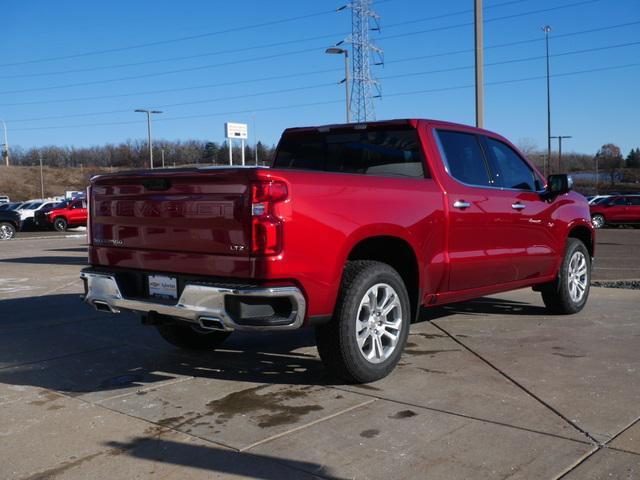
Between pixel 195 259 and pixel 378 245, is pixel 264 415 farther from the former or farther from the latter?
pixel 378 245

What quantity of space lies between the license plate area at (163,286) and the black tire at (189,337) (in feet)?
3.87

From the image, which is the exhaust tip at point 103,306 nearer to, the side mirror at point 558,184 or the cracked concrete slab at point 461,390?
the cracked concrete slab at point 461,390

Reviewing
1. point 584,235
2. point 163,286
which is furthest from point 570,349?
point 163,286

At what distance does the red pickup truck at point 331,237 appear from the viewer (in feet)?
13.7

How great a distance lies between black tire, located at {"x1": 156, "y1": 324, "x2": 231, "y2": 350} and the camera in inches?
232

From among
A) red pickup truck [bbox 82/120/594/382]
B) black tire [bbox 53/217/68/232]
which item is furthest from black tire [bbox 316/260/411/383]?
black tire [bbox 53/217/68/232]

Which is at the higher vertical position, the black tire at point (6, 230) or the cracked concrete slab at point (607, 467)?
the black tire at point (6, 230)

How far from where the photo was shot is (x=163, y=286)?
463 centimetres

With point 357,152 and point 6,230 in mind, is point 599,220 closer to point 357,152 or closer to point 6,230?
point 6,230

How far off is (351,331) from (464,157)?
2.19 meters

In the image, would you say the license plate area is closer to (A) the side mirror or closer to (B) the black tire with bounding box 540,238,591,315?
(A) the side mirror

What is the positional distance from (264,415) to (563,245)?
4270 millimetres

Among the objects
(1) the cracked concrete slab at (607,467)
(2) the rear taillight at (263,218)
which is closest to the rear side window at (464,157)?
(2) the rear taillight at (263,218)

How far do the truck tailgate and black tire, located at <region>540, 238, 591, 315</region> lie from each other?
14.1 ft
